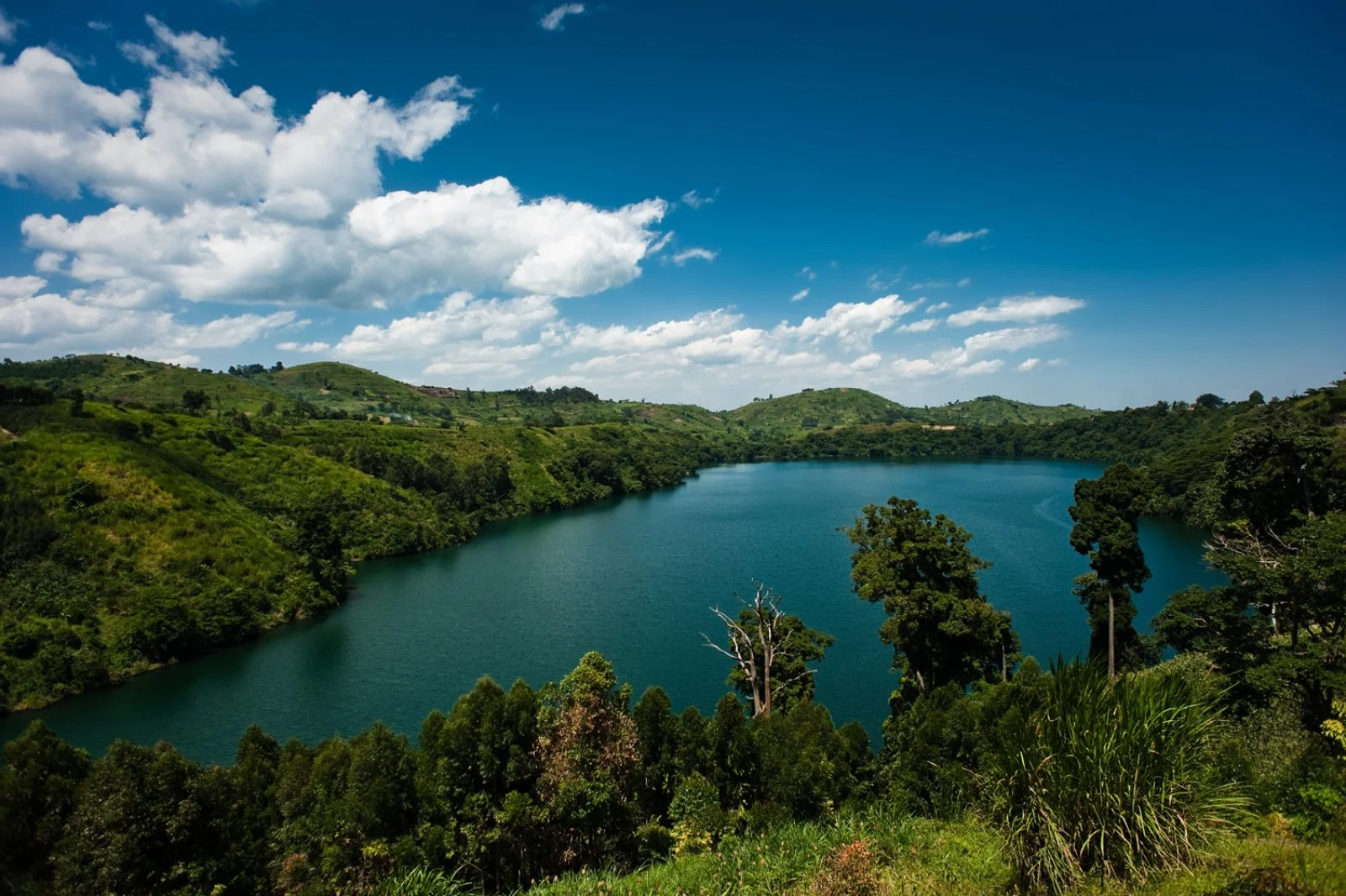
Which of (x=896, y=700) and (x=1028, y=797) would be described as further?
(x=896, y=700)

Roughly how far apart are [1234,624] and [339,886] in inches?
1064

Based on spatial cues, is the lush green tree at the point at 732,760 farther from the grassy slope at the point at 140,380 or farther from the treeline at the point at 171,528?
the grassy slope at the point at 140,380

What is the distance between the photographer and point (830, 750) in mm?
20906

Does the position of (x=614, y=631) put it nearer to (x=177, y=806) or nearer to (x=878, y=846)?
(x=177, y=806)

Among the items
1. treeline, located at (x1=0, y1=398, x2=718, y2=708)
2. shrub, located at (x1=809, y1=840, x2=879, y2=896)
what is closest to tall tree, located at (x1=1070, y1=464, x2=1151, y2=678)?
shrub, located at (x1=809, y1=840, x2=879, y2=896)

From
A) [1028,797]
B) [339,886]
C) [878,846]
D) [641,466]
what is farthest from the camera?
[641,466]

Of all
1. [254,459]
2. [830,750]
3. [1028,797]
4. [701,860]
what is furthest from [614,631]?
[254,459]

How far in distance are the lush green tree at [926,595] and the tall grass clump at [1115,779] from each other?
21142mm

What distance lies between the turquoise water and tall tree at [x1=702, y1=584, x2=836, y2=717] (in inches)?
179

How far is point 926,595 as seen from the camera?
28.1 metres

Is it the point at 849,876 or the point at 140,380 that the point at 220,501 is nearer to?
the point at 849,876

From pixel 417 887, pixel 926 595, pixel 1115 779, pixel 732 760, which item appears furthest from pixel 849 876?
pixel 926 595

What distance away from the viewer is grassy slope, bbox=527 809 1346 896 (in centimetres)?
682

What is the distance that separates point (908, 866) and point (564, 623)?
139ft
